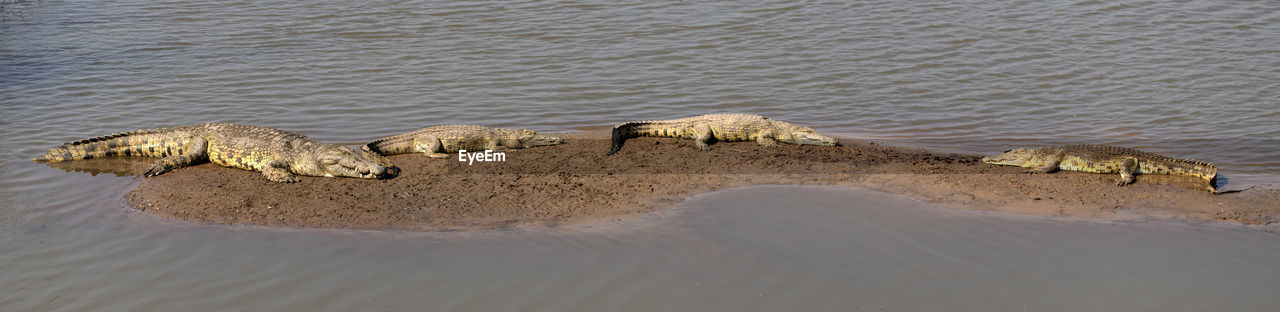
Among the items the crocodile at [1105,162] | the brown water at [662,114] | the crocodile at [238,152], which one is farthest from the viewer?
the crocodile at [238,152]

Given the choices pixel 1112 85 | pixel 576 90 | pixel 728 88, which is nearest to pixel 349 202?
pixel 576 90

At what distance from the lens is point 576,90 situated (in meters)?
11.8

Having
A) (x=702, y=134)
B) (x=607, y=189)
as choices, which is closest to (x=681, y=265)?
(x=607, y=189)

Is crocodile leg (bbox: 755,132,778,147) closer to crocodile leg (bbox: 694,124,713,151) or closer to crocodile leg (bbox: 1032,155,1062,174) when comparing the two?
crocodile leg (bbox: 694,124,713,151)

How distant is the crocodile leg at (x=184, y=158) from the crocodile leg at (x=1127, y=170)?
785 cm

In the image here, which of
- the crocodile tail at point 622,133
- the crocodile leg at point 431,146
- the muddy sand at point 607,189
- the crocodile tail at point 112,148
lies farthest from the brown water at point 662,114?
the crocodile tail at point 622,133

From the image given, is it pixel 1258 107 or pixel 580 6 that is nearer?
pixel 1258 107

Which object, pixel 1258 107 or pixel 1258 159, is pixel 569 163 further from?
pixel 1258 107

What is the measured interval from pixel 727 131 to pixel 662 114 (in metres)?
1.74

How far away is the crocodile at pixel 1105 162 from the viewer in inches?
297

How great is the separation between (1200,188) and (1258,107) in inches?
157

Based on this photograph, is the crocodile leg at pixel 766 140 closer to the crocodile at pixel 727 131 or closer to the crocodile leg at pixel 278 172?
the crocodile at pixel 727 131

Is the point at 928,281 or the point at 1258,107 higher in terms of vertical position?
the point at 1258,107

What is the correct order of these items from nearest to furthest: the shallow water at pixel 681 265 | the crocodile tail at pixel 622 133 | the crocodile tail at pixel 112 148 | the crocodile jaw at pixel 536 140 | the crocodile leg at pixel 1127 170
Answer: the shallow water at pixel 681 265, the crocodile leg at pixel 1127 170, the crocodile tail at pixel 112 148, the crocodile tail at pixel 622 133, the crocodile jaw at pixel 536 140
